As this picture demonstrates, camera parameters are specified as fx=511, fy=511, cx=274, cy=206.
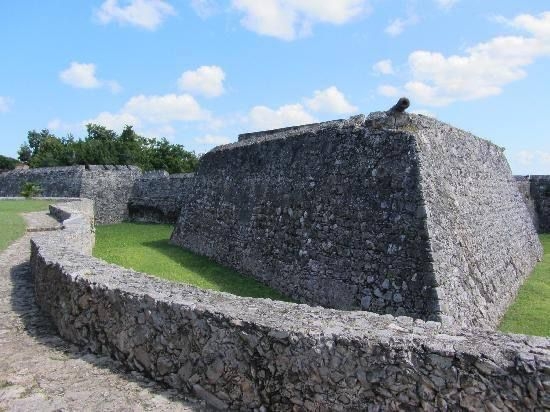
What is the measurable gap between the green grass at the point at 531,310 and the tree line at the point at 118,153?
5137 centimetres

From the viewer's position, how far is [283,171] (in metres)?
12.6

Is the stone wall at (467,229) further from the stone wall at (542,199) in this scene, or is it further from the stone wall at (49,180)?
the stone wall at (49,180)

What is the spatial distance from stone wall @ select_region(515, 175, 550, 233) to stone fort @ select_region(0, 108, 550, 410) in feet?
24.9

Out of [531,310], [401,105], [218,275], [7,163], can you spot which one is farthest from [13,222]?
[7,163]

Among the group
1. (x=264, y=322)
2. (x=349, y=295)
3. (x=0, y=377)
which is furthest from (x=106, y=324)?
(x=349, y=295)

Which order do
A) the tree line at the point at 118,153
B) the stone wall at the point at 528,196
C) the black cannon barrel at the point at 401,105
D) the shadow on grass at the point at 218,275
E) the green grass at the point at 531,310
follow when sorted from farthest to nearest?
the tree line at the point at 118,153
the stone wall at the point at 528,196
the shadow on grass at the point at 218,275
the black cannon barrel at the point at 401,105
the green grass at the point at 531,310

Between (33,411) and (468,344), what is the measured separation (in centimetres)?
337

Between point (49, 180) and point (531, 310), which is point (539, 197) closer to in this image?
point (531, 310)

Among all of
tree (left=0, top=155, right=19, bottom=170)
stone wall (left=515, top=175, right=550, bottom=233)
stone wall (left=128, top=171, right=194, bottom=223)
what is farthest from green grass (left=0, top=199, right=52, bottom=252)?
tree (left=0, top=155, right=19, bottom=170)

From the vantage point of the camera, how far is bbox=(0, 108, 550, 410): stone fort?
11.3ft

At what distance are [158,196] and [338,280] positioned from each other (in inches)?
873

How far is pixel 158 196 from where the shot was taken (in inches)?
1187

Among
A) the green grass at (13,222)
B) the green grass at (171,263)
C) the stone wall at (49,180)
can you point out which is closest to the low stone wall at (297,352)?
the green grass at (171,263)

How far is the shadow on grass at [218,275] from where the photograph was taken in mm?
11397
